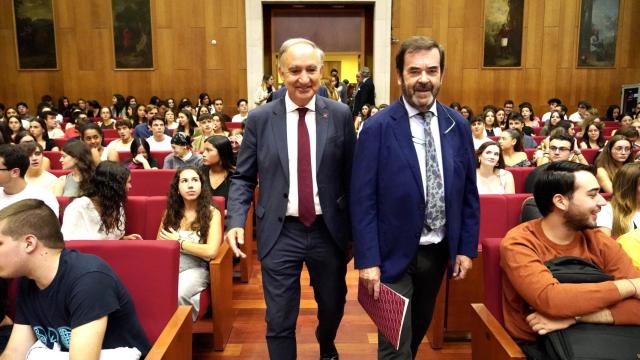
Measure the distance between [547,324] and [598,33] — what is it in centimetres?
1271

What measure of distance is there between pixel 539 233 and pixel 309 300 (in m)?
2.20

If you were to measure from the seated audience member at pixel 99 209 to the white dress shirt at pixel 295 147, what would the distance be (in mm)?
1377

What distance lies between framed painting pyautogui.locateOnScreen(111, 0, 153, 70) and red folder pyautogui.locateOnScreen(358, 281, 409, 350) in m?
11.8

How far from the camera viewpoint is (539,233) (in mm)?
2033

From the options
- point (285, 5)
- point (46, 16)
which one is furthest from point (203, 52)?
point (46, 16)

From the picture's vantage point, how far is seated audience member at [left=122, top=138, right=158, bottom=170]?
5.40 meters

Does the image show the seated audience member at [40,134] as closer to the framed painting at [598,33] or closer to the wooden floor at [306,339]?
the wooden floor at [306,339]

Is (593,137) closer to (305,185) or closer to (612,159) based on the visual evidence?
(612,159)

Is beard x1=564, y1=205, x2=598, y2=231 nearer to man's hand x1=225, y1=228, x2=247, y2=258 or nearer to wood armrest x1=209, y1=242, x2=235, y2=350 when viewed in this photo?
man's hand x1=225, y1=228, x2=247, y2=258

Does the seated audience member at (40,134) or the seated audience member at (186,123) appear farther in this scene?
the seated audience member at (186,123)

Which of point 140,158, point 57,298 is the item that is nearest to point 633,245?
point 57,298

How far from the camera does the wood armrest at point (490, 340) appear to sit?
6.04 feet

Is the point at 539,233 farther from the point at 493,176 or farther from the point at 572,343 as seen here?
the point at 493,176

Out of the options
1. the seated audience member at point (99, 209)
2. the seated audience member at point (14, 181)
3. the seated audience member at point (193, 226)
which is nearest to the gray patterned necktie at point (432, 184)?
the seated audience member at point (193, 226)
